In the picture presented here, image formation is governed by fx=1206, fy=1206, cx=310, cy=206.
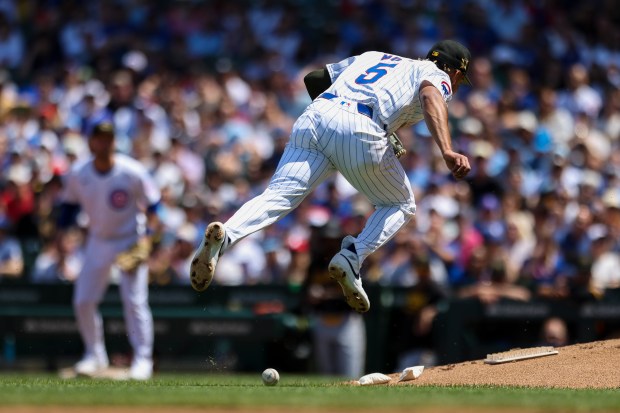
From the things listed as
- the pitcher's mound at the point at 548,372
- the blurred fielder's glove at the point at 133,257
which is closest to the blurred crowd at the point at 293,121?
the blurred fielder's glove at the point at 133,257

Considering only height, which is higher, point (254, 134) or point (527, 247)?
point (254, 134)

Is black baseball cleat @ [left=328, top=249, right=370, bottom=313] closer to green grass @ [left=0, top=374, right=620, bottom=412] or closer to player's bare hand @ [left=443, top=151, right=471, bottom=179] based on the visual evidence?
green grass @ [left=0, top=374, right=620, bottom=412]

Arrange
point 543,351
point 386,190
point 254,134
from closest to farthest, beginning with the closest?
point 386,190
point 543,351
point 254,134

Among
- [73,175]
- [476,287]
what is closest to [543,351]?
[476,287]

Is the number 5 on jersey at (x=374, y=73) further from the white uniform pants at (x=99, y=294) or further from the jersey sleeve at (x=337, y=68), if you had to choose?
the white uniform pants at (x=99, y=294)

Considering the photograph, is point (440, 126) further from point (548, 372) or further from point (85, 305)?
point (85, 305)

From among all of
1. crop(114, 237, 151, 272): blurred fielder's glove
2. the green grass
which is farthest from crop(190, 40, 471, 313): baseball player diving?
crop(114, 237, 151, 272): blurred fielder's glove

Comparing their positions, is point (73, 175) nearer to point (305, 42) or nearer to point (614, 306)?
point (614, 306)
